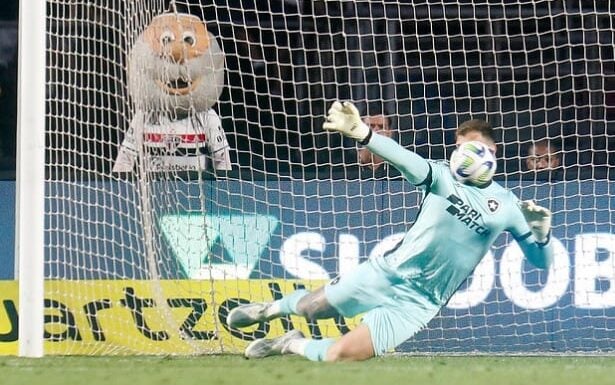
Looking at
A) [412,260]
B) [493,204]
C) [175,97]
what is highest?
[175,97]

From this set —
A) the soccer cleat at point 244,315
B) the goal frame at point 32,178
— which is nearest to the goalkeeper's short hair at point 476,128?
the soccer cleat at point 244,315

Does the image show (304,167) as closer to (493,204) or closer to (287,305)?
(287,305)

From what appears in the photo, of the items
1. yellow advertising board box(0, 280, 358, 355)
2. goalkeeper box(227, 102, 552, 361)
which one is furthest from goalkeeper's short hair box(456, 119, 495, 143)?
yellow advertising board box(0, 280, 358, 355)

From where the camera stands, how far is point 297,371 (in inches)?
258

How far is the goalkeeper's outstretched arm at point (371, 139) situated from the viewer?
762 centimetres

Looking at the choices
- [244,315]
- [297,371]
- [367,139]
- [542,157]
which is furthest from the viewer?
[542,157]

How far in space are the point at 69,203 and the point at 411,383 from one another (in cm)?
267

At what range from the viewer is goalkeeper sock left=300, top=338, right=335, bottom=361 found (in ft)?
24.6

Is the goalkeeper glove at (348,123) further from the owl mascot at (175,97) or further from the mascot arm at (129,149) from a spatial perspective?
the mascot arm at (129,149)

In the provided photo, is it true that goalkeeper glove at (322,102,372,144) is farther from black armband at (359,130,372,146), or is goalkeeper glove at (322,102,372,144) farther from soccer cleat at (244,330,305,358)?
soccer cleat at (244,330,305,358)

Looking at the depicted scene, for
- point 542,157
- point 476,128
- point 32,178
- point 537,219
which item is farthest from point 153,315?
point 542,157

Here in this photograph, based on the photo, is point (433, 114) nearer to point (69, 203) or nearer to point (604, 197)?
point (604, 197)

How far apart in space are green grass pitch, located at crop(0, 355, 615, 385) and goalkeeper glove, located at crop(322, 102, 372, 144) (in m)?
1.25

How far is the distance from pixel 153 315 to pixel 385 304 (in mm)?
1352
